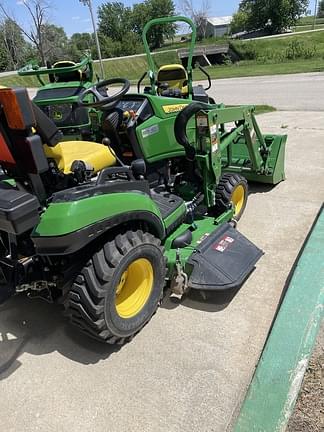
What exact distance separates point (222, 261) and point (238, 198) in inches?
54.6

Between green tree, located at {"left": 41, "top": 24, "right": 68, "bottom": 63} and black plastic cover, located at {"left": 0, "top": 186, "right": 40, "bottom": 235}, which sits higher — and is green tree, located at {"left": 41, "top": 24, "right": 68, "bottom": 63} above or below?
below

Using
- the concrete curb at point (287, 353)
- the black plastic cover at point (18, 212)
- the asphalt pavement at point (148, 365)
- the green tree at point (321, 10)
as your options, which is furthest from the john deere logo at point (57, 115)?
the green tree at point (321, 10)

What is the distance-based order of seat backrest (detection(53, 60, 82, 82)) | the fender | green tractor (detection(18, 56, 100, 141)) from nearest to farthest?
the fender
green tractor (detection(18, 56, 100, 141))
seat backrest (detection(53, 60, 82, 82))

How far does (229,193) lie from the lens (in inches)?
146

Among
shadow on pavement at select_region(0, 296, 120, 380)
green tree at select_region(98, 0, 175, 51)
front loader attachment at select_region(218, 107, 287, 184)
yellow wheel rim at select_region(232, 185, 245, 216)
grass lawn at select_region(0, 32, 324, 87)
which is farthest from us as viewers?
green tree at select_region(98, 0, 175, 51)

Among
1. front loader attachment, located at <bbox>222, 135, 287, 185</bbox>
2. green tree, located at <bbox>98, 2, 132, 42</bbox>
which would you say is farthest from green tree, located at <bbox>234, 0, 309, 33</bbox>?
front loader attachment, located at <bbox>222, 135, 287, 185</bbox>

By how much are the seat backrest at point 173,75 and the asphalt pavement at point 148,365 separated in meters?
3.56

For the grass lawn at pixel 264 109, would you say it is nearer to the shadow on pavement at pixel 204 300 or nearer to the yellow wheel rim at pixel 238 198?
the yellow wheel rim at pixel 238 198

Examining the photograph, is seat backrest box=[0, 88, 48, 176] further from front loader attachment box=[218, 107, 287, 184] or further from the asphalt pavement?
front loader attachment box=[218, 107, 287, 184]

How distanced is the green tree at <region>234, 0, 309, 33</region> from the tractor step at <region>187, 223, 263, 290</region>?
5909cm

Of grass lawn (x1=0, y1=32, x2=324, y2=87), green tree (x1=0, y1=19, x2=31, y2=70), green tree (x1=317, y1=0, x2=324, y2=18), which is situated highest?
green tree (x1=0, y1=19, x2=31, y2=70)

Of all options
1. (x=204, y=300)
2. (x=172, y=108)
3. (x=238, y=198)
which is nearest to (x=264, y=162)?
(x=238, y=198)

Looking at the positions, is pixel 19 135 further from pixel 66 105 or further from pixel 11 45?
pixel 11 45

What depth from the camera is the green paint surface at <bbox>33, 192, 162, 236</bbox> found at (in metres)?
1.98
